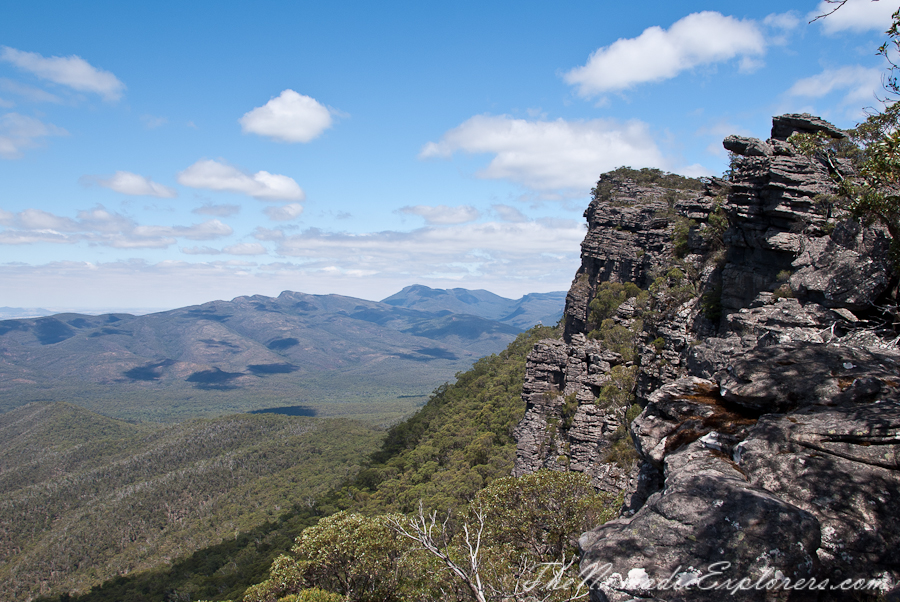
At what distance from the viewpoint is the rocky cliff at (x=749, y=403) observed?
725cm

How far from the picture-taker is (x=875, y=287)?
1833cm

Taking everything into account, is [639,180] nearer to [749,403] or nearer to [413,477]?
[413,477]

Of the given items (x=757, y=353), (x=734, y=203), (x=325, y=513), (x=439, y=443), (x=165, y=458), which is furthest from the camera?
(x=165, y=458)

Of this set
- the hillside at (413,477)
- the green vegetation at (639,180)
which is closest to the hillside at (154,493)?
the hillside at (413,477)

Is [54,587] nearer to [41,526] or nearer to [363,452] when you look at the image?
[41,526]

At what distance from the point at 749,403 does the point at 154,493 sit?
567 feet

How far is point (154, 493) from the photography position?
14050 cm

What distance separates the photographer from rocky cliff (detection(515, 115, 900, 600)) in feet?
23.8

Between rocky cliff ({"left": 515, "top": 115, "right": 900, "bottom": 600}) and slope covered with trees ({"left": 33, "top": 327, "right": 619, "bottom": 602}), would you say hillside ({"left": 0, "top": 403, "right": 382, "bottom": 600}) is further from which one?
rocky cliff ({"left": 515, "top": 115, "right": 900, "bottom": 600})

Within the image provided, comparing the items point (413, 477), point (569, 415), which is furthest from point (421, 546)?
point (413, 477)

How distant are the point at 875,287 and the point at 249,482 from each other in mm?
163202

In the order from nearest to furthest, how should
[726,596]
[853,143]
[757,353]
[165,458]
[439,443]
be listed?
[726,596] → [757,353] → [853,143] → [439,443] → [165,458]

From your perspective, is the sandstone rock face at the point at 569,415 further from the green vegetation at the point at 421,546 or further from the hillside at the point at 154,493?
the hillside at the point at 154,493

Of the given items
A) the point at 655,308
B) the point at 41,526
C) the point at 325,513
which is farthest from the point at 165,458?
the point at 655,308
